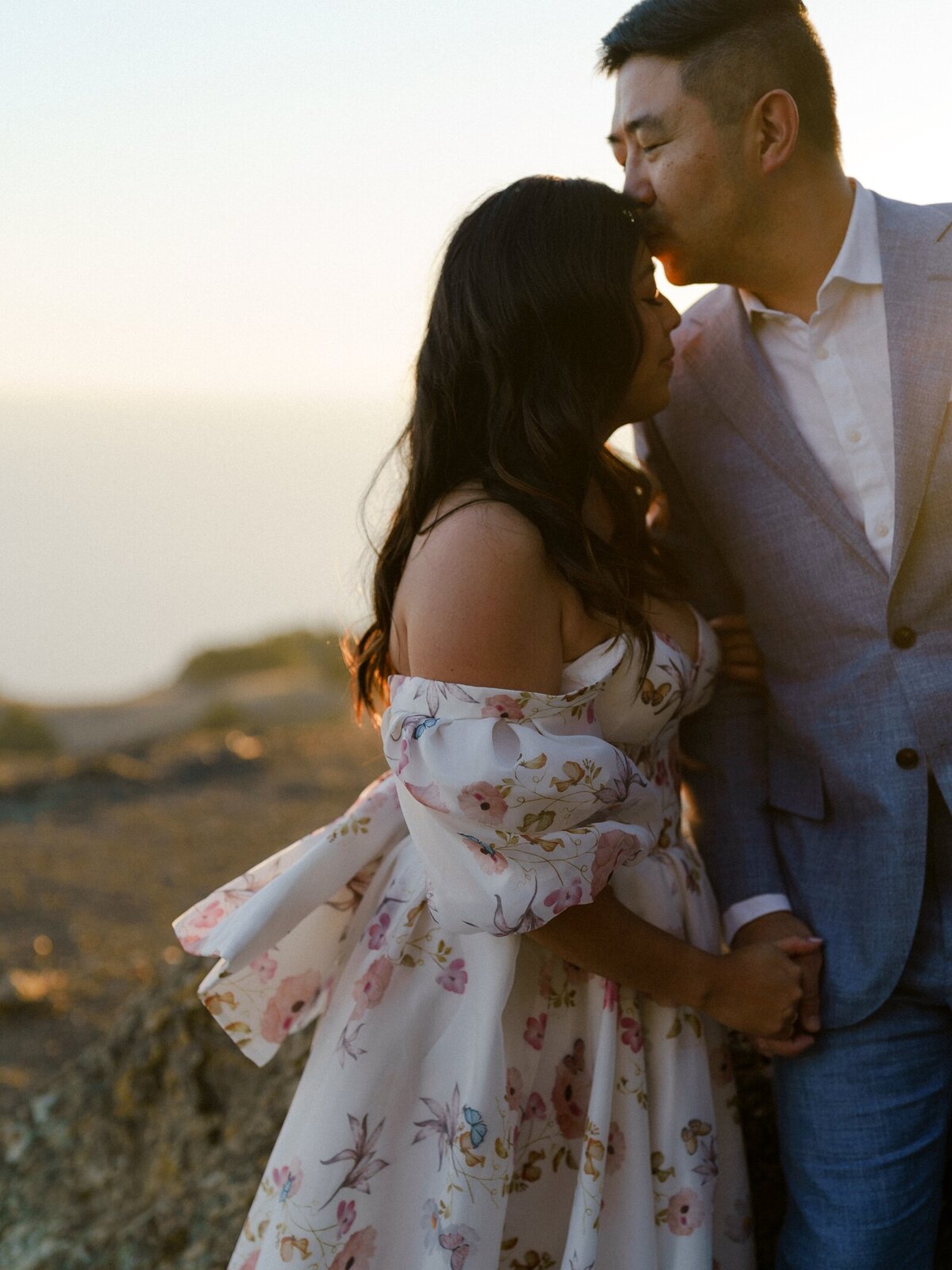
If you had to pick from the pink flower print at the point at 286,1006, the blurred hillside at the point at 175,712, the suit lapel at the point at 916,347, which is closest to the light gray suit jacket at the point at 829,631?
the suit lapel at the point at 916,347

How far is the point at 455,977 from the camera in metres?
2.11

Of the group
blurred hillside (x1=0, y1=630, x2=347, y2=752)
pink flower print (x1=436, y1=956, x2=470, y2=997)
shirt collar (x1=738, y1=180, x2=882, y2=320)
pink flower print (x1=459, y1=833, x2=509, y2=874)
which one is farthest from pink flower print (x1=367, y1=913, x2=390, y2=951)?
blurred hillside (x1=0, y1=630, x2=347, y2=752)

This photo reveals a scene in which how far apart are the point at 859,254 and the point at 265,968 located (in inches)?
70.9

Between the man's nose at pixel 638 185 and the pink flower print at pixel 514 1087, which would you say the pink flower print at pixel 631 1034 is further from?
the man's nose at pixel 638 185

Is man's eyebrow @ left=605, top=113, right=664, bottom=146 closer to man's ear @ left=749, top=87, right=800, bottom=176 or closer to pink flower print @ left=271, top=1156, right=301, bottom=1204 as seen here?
man's ear @ left=749, top=87, right=800, bottom=176

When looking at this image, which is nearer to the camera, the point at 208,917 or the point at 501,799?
the point at 501,799

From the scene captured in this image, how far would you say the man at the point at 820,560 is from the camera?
7.39ft

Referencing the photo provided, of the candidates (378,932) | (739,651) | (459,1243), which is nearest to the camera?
(459,1243)

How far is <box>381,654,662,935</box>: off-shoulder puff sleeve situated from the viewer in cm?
187

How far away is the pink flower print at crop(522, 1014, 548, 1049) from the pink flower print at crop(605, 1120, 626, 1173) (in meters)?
0.19

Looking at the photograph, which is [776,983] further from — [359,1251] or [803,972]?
[359,1251]

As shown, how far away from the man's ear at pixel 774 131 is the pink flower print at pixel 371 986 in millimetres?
1715

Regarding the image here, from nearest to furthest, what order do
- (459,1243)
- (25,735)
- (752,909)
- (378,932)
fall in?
(459,1243)
(378,932)
(752,909)
(25,735)

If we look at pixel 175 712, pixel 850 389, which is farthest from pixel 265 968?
pixel 175 712
